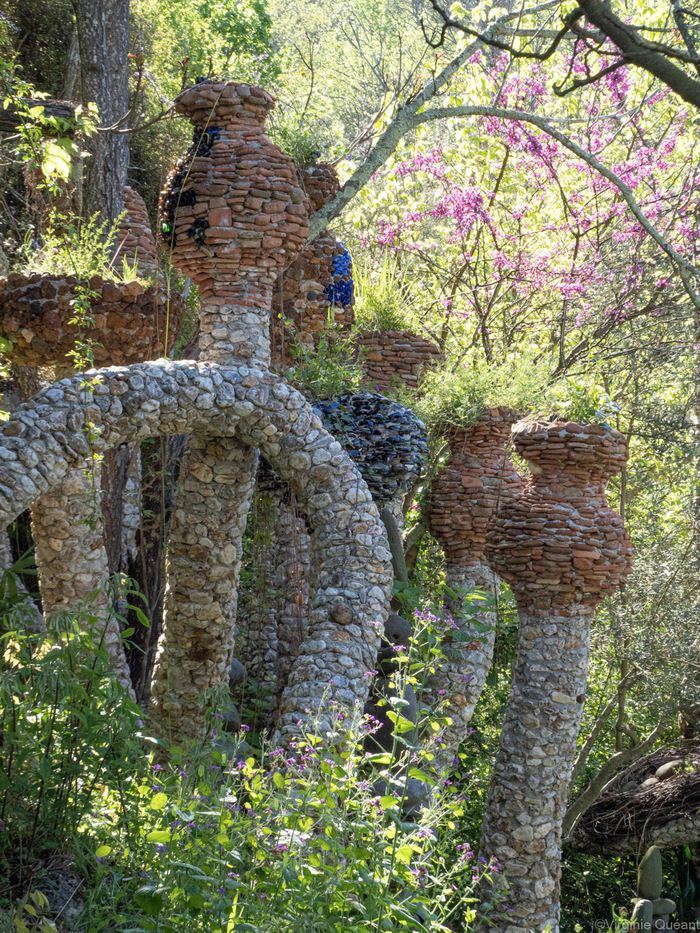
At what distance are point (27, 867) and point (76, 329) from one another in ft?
11.5

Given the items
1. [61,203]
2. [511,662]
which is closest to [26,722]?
[61,203]

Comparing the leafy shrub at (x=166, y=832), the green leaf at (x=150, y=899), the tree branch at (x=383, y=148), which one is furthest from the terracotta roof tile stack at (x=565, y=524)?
the green leaf at (x=150, y=899)

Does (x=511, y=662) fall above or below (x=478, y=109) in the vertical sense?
below

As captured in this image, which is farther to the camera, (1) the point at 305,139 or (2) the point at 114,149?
(1) the point at 305,139

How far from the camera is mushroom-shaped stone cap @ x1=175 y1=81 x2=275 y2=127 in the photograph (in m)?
6.48

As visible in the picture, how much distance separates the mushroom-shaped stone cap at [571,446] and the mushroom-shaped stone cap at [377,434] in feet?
2.69

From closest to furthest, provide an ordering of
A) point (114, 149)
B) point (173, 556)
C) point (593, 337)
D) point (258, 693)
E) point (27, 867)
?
point (27, 867) < point (173, 556) < point (114, 149) < point (258, 693) < point (593, 337)

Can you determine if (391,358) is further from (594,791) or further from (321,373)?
(594,791)

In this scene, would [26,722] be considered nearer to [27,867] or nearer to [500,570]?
[27,867]

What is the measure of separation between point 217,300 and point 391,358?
374 cm

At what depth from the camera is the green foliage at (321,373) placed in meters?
7.77

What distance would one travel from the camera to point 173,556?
6.64 meters

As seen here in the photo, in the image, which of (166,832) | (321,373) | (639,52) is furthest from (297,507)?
(639,52)

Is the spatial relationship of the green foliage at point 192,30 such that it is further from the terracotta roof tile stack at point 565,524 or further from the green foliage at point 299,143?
the terracotta roof tile stack at point 565,524
